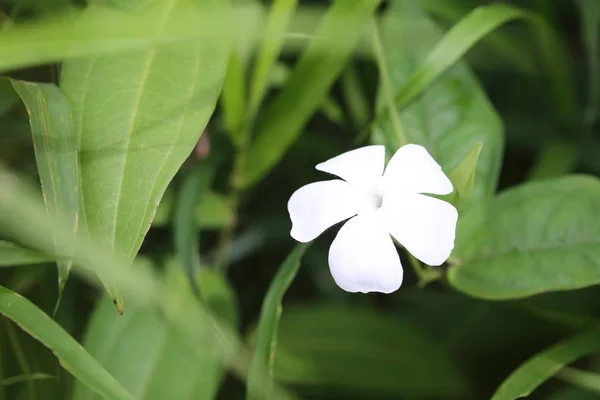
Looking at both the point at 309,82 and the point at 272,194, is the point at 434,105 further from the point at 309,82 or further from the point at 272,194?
the point at 272,194

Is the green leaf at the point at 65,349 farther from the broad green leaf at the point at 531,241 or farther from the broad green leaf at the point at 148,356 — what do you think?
the broad green leaf at the point at 531,241

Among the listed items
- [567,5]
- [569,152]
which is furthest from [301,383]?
[567,5]

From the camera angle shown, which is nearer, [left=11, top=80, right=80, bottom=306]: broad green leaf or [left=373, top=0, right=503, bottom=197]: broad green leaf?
[left=11, top=80, right=80, bottom=306]: broad green leaf

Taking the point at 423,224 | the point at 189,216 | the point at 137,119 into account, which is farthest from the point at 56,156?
the point at 423,224

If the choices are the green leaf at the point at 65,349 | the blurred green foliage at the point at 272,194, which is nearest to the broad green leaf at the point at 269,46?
the blurred green foliage at the point at 272,194

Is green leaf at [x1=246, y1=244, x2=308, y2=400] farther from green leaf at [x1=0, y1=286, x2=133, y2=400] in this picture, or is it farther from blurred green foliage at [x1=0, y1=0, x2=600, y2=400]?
green leaf at [x1=0, y1=286, x2=133, y2=400]

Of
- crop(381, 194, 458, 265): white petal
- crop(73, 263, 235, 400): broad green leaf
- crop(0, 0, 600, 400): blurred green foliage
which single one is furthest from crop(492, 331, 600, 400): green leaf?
crop(73, 263, 235, 400): broad green leaf
